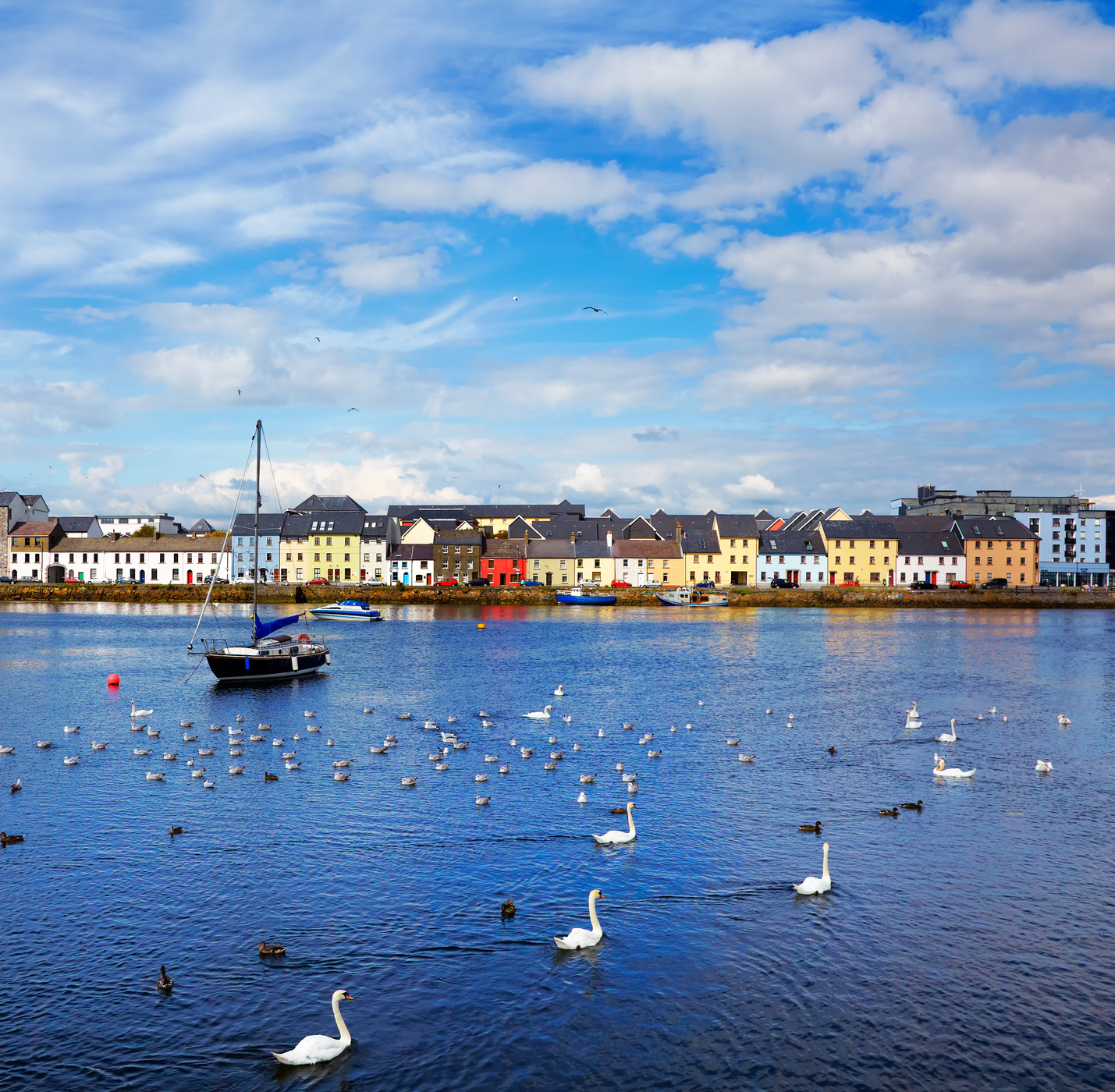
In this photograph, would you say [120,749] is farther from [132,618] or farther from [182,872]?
[132,618]

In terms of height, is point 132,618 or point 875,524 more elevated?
point 875,524

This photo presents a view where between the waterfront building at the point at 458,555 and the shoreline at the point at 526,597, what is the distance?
8.60 m

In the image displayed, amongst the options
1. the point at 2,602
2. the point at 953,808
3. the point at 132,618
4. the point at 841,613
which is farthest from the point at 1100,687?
the point at 2,602

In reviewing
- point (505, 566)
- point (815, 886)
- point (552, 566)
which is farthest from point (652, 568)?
point (815, 886)

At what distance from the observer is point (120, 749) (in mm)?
35500

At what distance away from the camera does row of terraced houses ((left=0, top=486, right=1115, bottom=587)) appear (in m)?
147

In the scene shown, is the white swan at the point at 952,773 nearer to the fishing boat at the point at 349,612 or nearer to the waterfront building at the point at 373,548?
the fishing boat at the point at 349,612

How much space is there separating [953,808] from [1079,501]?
16961 centimetres

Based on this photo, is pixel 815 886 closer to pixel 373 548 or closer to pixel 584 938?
pixel 584 938

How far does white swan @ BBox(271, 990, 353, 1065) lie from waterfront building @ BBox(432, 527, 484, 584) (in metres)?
133

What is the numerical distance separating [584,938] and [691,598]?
117377 millimetres

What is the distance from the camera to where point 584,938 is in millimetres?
17938

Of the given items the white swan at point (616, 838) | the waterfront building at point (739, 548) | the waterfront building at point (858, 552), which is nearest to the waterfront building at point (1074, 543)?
the waterfront building at point (858, 552)

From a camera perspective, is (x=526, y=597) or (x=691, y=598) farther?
(x=526, y=597)
